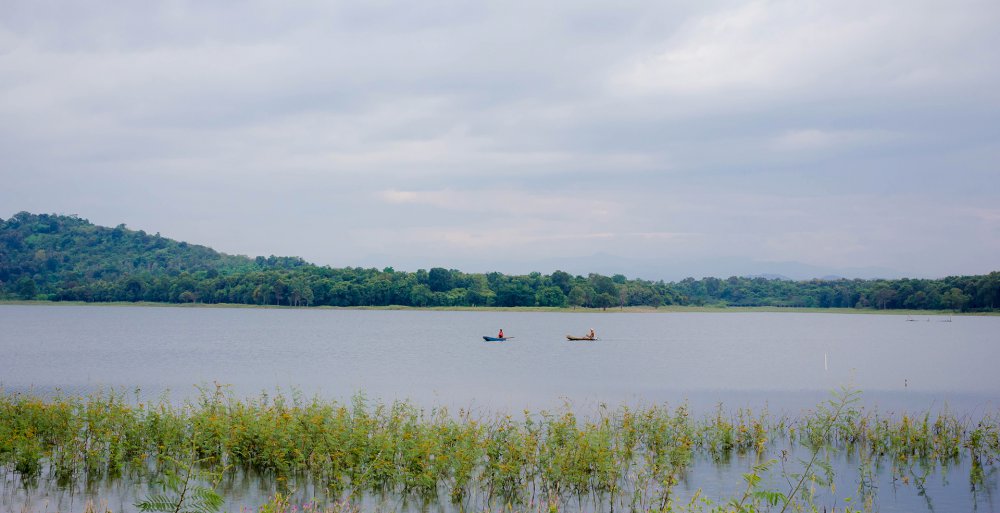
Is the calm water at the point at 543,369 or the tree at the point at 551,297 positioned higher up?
the tree at the point at 551,297

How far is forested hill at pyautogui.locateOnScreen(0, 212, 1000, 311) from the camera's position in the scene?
151750 mm

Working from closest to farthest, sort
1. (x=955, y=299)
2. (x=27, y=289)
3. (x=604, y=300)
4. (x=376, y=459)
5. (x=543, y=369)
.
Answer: (x=376, y=459) < (x=543, y=369) < (x=955, y=299) < (x=604, y=300) < (x=27, y=289)

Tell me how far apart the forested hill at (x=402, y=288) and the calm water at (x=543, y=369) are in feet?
228

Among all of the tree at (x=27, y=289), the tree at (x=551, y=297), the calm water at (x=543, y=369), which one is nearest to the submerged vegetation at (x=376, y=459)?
the calm water at (x=543, y=369)

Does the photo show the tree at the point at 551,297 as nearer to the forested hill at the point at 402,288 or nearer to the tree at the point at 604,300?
the forested hill at the point at 402,288

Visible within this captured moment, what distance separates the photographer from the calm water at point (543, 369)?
31.8m

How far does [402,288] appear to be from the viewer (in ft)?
506

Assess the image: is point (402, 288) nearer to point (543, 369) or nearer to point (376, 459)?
point (543, 369)

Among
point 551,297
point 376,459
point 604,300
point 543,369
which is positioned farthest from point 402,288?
point 376,459

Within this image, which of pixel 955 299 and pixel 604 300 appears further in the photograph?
pixel 604 300

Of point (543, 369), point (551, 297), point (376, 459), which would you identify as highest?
point (551, 297)

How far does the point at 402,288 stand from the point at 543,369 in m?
109

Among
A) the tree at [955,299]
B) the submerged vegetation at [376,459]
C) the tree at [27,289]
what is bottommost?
the submerged vegetation at [376,459]

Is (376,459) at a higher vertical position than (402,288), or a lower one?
lower
